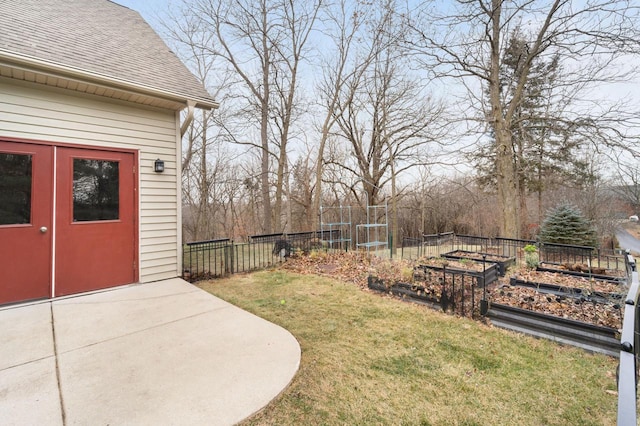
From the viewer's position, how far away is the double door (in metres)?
3.64

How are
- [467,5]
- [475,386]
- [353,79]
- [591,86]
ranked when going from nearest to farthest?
[475,386] < [591,86] < [467,5] < [353,79]

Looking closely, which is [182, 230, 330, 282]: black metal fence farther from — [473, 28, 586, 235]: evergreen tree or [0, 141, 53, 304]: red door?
[473, 28, 586, 235]: evergreen tree

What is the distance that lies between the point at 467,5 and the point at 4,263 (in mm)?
12938

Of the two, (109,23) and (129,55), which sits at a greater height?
(109,23)

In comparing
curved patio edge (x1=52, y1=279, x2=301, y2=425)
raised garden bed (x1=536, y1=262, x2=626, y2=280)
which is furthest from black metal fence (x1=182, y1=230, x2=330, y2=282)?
raised garden bed (x1=536, y1=262, x2=626, y2=280)

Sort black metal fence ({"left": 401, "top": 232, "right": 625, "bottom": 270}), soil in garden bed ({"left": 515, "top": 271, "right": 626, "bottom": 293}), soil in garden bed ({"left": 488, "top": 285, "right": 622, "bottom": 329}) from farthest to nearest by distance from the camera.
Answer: black metal fence ({"left": 401, "top": 232, "right": 625, "bottom": 270}) → soil in garden bed ({"left": 515, "top": 271, "right": 626, "bottom": 293}) → soil in garden bed ({"left": 488, "top": 285, "right": 622, "bottom": 329})

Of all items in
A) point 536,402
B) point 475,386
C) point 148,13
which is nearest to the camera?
point 536,402

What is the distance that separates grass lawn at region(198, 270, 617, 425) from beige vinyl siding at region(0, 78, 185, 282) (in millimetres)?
2080

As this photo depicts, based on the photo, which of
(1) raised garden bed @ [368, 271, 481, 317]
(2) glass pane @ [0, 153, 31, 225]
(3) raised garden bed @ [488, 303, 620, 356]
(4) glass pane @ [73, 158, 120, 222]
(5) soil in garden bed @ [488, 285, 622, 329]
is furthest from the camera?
(4) glass pane @ [73, 158, 120, 222]

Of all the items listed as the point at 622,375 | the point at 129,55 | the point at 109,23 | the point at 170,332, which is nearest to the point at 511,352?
the point at 622,375

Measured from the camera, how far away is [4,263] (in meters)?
3.57

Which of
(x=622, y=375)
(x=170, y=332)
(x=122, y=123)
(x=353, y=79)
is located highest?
(x=353, y=79)

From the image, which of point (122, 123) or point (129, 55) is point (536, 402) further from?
point (129, 55)

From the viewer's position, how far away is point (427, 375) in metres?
2.42
